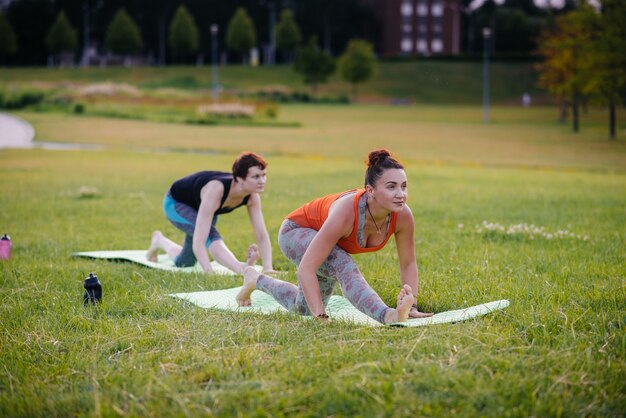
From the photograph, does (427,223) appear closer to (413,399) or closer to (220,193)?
(220,193)

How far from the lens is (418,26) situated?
102 m

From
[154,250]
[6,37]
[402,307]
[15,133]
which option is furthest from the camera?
[6,37]

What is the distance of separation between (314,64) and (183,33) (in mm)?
20772

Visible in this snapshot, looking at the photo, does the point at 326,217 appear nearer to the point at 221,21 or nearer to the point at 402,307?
the point at 402,307

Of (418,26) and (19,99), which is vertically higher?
(418,26)

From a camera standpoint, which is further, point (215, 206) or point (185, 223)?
point (185, 223)

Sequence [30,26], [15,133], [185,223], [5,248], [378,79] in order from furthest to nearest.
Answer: [30,26], [378,79], [15,133], [185,223], [5,248]

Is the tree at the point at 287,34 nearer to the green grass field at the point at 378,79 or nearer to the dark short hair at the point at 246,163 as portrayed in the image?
the green grass field at the point at 378,79

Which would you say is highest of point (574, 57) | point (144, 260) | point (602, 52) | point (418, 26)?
point (418, 26)

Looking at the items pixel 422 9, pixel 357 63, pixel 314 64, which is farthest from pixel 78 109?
pixel 422 9

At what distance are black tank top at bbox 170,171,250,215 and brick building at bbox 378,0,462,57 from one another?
96.0 metres

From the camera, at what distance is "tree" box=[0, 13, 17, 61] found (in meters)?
89.0

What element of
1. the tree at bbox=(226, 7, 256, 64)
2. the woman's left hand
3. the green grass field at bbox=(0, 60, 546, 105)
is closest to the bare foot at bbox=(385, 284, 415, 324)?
the woman's left hand

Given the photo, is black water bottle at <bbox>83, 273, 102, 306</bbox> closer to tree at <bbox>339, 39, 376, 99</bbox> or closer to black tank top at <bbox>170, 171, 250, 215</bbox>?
black tank top at <bbox>170, 171, 250, 215</bbox>
